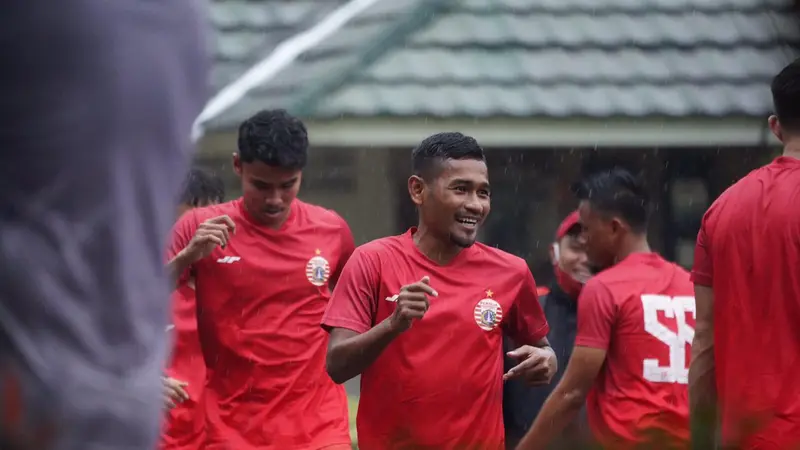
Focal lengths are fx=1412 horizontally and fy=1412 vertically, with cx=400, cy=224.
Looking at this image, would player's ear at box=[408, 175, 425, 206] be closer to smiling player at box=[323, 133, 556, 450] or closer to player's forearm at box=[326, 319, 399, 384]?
smiling player at box=[323, 133, 556, 450]

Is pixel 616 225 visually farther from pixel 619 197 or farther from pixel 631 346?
pixel 631 346

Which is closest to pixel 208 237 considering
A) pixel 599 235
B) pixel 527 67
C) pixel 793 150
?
pixel 599 235

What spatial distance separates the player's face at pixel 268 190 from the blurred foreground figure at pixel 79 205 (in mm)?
4612

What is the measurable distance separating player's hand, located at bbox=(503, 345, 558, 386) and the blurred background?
4520mm

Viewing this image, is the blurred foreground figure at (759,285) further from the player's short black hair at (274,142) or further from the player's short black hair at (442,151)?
the player's short black hair at (274,142)

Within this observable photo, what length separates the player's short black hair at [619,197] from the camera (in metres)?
6.55

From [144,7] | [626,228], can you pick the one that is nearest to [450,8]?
[626,228]

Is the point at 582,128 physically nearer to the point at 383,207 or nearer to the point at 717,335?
the point at 383,207

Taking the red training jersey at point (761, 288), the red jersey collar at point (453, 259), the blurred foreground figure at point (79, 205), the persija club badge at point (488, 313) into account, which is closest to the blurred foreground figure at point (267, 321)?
the red jersey collar at point (453, 259)

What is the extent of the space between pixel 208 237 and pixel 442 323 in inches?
51.7

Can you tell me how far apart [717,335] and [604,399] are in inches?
60.4

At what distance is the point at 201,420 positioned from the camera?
711 centimetres

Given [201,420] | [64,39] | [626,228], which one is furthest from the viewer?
[201,420]

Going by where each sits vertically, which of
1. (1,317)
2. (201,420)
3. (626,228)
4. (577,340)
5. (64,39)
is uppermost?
(64,39)
